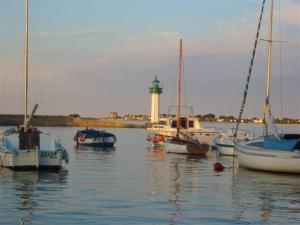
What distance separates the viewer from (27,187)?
22.9 m

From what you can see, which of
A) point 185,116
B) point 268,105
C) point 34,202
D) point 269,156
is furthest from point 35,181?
point 185,116

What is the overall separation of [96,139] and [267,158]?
31449mm

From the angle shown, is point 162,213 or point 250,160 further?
point 250,160

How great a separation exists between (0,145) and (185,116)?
33321 millimetres

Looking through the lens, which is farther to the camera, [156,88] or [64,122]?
[64,122]

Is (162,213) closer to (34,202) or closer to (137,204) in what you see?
(137,204)

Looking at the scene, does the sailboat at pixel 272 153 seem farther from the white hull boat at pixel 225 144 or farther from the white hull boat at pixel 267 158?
the white hull boat at pixel 225 144

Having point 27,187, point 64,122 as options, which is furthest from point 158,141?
point 64,122

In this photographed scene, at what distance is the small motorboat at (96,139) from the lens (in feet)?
197

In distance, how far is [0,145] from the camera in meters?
31.0

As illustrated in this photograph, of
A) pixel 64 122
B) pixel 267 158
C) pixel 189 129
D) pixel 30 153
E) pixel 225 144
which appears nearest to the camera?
pixel 30 153

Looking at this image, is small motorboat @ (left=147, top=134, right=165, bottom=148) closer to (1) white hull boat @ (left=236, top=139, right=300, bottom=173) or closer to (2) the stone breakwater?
(1) white hull boat @ (left=236, top=139, right=300, bottom=173)

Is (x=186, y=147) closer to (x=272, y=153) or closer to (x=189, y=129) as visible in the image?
(x=189, y=129)

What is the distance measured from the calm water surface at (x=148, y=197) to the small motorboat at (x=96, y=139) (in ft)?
88.7
